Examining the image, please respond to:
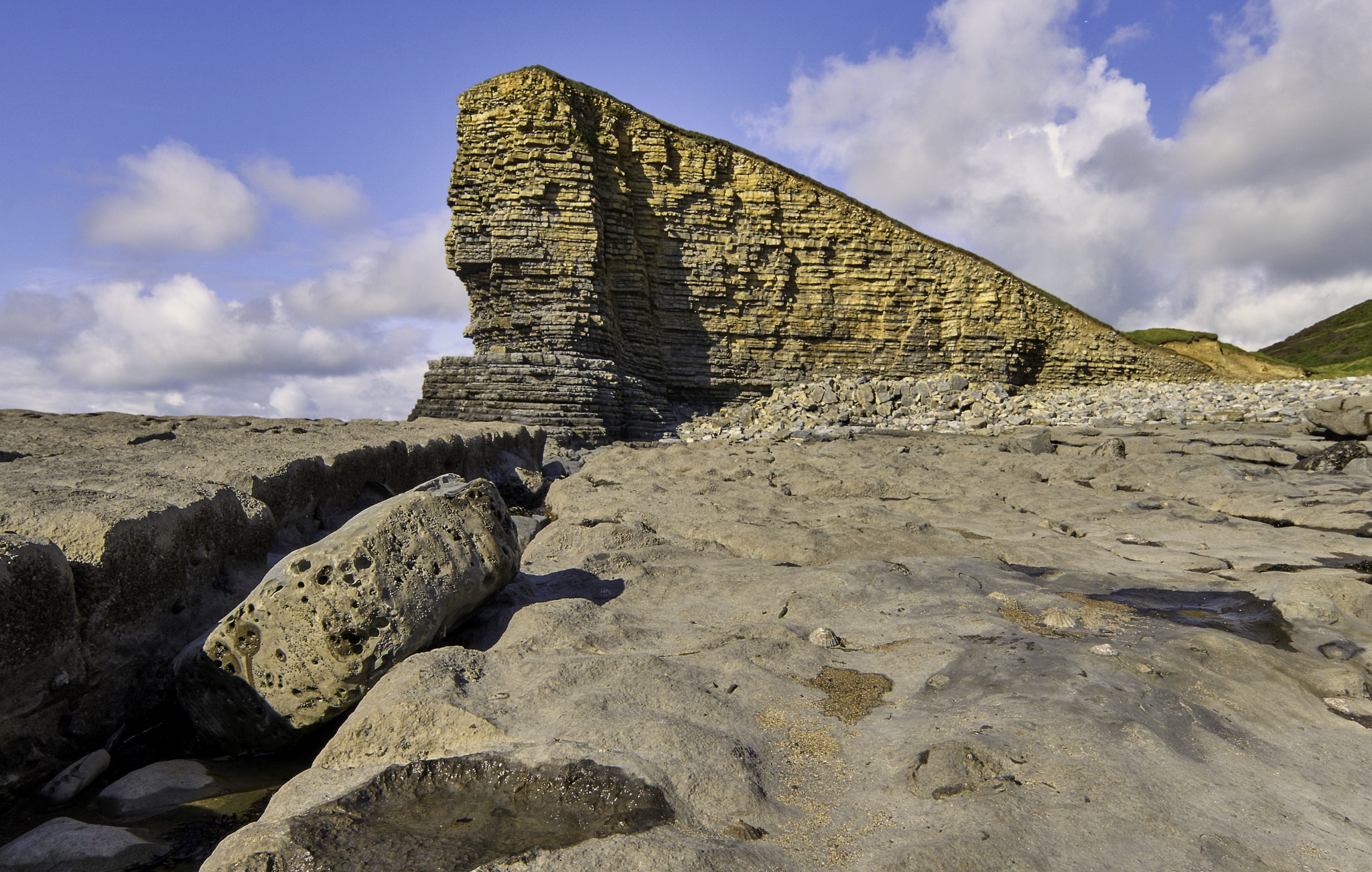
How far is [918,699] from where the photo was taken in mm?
2578

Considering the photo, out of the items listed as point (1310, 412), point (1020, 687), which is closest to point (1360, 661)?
point (1020, 687)

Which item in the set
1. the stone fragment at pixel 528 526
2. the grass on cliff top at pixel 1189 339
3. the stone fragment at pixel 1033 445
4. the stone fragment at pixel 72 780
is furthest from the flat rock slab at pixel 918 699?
the grass on cliff top at pixel 1189 339

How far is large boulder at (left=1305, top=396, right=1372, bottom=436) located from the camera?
7.96 metres

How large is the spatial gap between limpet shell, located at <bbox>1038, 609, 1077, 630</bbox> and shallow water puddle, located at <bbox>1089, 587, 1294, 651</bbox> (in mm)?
461

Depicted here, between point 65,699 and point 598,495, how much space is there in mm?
3801

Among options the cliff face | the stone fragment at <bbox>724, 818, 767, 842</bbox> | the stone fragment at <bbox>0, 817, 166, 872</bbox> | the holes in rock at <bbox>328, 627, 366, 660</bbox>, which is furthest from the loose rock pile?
the stone fragment at <bbox>0, 817, 166, 872</bbox>

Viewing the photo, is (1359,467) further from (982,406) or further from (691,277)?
(691,277)

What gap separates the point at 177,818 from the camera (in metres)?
2.62

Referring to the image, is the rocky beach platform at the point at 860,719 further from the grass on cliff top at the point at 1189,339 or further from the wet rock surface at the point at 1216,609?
the grass on cliff top at the point at 1189,339

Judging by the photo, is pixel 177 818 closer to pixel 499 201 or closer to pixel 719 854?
pixel 719 854

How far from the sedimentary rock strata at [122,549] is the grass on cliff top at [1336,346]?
24.0m

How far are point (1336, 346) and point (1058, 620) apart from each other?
33.8m

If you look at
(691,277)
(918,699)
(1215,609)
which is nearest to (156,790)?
(918,699)

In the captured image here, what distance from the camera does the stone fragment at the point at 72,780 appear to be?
276 centimetres
